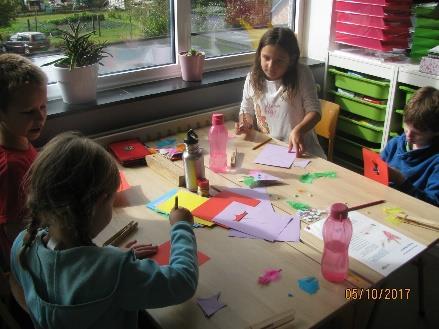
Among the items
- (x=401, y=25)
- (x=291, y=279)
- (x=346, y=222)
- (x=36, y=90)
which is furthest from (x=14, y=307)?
(x=401, y=25)

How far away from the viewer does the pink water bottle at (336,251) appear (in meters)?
1.10

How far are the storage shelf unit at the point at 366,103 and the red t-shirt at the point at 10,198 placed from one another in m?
2.01

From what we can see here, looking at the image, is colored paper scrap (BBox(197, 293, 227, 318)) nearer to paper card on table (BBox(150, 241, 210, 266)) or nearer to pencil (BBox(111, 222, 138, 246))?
paper card on table (BBox(150, 241, 210, 266))

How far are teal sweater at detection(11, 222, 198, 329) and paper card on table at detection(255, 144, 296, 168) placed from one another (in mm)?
895

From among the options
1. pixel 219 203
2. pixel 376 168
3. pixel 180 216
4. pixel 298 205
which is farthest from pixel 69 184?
pixel 376 168

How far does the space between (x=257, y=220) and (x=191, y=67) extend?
3.93 ft

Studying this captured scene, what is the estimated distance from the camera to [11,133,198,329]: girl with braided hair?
85 cm

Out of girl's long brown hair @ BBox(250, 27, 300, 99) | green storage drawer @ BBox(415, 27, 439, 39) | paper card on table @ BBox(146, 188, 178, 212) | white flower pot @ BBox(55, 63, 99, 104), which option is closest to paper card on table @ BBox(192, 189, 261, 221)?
paper card on table @ BBox(146, 188, 178, 212)

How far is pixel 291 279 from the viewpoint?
3.64 feet

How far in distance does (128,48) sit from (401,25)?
1582mm

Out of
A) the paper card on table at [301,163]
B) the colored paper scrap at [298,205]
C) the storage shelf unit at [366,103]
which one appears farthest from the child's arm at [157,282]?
the storage shelf unit at [366,103]

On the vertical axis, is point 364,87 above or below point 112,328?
above

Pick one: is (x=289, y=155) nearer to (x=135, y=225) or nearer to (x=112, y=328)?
(x=135, y=225)

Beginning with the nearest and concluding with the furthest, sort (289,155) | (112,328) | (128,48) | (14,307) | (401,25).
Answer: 1. (112,328)
2. (14,307)
3. (289,155)
4. (128,48)
5. (401,25)
